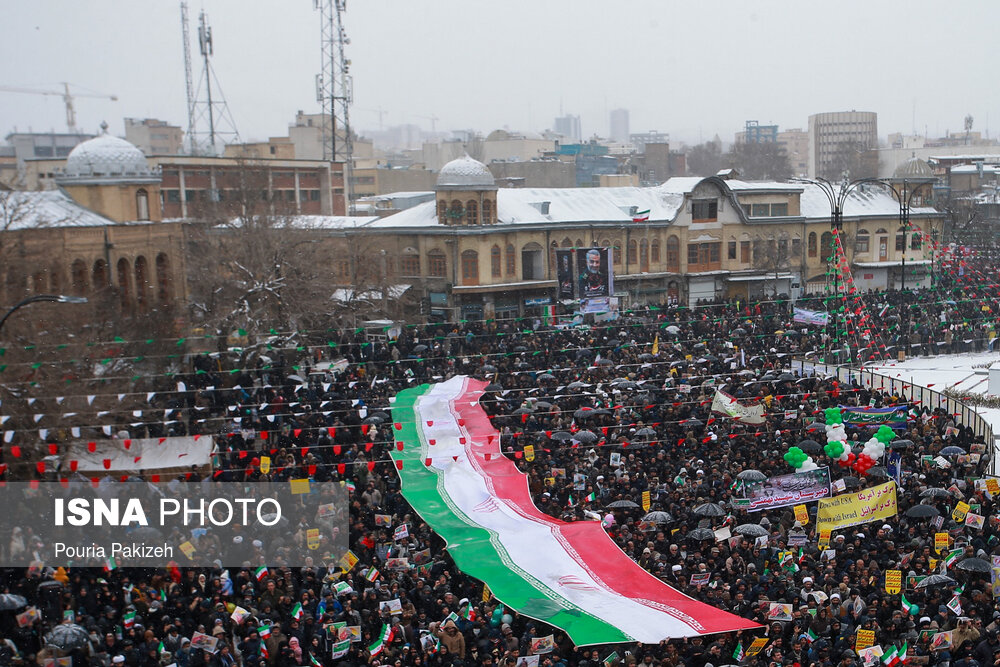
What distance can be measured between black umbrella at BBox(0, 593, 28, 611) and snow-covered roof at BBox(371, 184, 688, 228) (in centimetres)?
3267

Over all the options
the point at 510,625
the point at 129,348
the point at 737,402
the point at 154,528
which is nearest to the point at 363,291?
the point at 129,348

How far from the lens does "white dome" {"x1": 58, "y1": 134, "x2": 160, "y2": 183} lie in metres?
44.2

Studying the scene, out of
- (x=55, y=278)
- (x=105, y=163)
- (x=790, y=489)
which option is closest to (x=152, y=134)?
(x=105, y=163)

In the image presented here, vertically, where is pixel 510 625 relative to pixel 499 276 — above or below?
below

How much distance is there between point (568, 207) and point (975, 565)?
35.5 metres

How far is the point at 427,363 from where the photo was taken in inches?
1243

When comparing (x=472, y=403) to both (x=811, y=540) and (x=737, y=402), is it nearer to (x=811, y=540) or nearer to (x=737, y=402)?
(x=737, y=402)

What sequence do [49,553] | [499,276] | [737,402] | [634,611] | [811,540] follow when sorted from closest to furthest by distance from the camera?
[634,611] → [49,553] → [811,540] → [737,402] → [499,276]

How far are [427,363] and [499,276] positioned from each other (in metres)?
15.3

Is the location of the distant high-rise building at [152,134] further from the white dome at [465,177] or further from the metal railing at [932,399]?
the metal railing at [932,399]

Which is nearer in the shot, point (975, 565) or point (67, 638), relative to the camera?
point (67, 638)

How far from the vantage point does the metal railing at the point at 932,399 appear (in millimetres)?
24314

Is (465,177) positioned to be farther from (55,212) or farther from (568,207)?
(55,212)

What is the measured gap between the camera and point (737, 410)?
24672 mm
